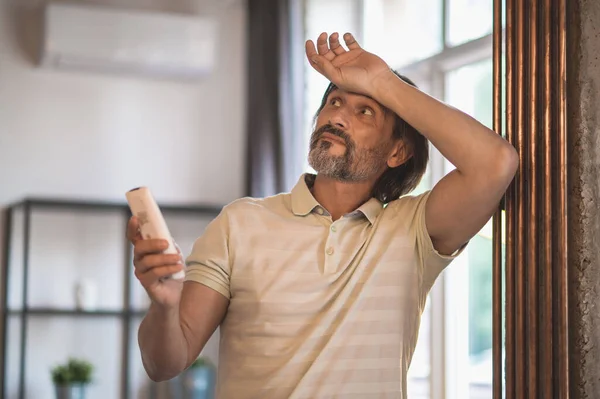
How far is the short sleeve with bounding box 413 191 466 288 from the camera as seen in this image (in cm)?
218

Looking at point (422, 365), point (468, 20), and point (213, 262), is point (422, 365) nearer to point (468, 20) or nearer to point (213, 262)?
point (468, 20)

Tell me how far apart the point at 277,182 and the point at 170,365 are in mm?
2838

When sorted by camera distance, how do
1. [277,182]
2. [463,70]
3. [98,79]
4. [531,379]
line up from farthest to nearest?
[98,79] < [277,182] < [463,70] < [531,379]

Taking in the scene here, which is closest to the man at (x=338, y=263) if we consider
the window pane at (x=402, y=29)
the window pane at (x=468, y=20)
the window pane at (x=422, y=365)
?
the window pane at (x=468, y=20)

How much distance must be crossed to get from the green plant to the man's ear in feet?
9.07

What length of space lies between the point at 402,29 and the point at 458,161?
2321 millimetres

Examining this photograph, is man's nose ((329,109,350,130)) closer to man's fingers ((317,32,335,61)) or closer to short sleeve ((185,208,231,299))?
man's fingers ((317,32,335,61))

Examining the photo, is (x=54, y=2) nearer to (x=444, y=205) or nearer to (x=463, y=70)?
(x=463, y=70)

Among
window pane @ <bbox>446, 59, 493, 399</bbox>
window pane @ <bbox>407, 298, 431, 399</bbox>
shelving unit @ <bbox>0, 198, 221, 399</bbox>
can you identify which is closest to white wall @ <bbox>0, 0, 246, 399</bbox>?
shelving unit @ <bbox>0, 198, 221, 399</bbox>

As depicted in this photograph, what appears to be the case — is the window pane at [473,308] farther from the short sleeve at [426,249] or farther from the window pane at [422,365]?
the short sleeve at [426,249]

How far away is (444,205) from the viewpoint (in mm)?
2119

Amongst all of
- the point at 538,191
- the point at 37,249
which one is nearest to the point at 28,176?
the point at 37,249

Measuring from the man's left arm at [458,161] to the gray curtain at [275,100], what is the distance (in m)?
2.60

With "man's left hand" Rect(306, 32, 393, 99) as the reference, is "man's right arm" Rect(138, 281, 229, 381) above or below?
below
